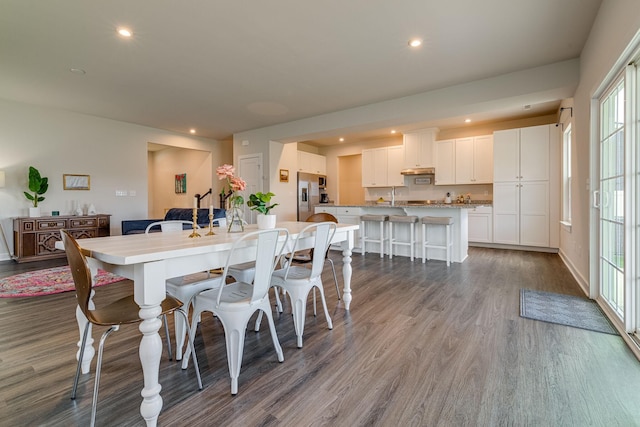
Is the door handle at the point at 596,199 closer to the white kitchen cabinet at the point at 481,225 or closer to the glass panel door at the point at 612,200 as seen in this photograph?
the glass panel door at the point at 612,200

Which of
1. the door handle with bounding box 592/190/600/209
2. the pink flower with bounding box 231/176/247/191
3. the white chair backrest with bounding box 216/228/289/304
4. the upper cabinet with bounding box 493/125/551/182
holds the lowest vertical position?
the white chair backrest with bounding box 216/228/289/304

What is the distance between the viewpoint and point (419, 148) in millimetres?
7039

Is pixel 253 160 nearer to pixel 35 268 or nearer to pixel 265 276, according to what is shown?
pixel 35 268

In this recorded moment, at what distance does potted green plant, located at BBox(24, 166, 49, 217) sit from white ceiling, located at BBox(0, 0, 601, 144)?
1.25 m

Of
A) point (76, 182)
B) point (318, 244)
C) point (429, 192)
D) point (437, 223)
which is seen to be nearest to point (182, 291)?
point (318, 244)

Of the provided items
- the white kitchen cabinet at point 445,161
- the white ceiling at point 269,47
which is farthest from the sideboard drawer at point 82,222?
the white kitchen cabinet at point 445,161

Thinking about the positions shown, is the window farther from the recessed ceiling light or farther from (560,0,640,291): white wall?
the recessed ceiling light

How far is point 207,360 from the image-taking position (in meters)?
1.92

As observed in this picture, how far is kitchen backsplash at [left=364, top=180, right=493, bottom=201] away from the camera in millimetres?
6781

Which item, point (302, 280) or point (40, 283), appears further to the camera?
point (40, 283)

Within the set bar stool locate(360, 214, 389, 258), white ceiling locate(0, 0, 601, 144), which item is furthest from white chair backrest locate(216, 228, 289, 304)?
bar stool locate(360, 214, 389, 258)

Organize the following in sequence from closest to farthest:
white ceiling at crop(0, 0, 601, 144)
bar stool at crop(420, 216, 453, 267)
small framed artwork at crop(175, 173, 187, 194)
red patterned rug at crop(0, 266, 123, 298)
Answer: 1. white ceiling at crop(0, 0, 601, 144)
2. red patterned rug at crop(0, 266, 123, 298)
3. bar stool at crop(420, 216, 453, 267)
4. small framed artwork at crop(175, 173, 187, 194)

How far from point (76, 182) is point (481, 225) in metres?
8.28

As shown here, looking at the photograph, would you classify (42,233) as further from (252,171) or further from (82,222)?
(252,171)
